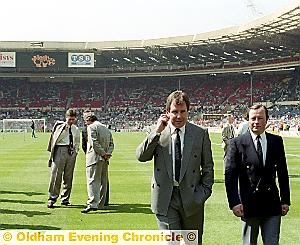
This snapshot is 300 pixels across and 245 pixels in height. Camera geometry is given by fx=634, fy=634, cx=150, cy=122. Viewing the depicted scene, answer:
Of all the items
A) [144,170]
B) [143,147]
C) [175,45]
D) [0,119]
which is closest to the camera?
[143,147]

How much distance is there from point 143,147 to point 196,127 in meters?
0.57

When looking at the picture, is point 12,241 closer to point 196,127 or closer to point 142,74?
point 196,127

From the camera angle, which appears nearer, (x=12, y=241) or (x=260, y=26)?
(x=12, y=241)

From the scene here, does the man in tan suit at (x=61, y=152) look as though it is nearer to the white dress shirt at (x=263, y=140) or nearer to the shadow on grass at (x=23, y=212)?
the shadow on grass at (x=23, y=212)

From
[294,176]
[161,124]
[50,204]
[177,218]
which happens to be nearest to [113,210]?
[50,204]

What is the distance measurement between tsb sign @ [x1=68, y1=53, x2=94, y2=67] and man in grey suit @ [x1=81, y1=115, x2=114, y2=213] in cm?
8115

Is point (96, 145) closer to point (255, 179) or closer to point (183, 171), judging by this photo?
point (183, 171)

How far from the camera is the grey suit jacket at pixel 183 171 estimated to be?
604 cm

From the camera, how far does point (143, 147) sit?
6.05 meters

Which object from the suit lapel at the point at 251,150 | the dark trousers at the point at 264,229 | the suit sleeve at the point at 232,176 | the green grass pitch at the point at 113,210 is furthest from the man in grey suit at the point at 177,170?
the green grass pitch at the point at 113,210

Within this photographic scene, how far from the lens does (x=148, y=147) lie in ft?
19.7

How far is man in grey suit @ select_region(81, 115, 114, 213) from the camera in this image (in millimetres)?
11945

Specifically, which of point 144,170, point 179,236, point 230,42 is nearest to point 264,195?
point 179,236

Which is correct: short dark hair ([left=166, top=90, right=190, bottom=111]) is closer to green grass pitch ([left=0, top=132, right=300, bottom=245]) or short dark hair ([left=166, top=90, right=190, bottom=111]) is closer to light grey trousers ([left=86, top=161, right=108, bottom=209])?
green grass pitch ([left=0, top=132, right=300, bottom=245])
